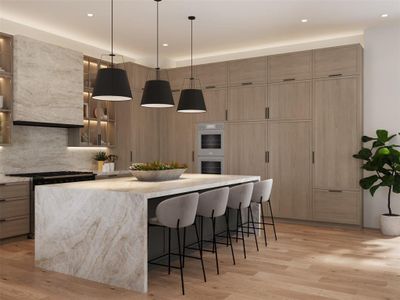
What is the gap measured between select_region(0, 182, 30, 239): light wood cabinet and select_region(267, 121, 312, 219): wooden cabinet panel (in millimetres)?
3740

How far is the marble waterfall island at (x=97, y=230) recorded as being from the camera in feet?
10.7

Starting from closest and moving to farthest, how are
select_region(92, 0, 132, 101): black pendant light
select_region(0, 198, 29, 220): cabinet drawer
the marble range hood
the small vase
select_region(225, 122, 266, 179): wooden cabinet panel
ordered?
1. select_region(92, 0, 132, 101): black pendant light
2. select_region(0, 198, 29, 220): cabinet drawer
3. the marble range hood
4. select_region(225, 122, 266, 179): wooden cabinet panel
5. the small vase

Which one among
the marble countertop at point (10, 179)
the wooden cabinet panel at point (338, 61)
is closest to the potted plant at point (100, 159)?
the marble countertop at point (10, 179)

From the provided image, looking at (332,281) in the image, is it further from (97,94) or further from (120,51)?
(120,51)

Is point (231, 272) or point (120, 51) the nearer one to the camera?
point (231, 272)

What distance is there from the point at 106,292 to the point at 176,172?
64.2 inches

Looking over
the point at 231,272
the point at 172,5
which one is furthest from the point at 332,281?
the point at 172,5

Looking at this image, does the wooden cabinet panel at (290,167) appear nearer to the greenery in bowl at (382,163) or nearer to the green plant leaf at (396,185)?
the greenery in bowl at (382,163)

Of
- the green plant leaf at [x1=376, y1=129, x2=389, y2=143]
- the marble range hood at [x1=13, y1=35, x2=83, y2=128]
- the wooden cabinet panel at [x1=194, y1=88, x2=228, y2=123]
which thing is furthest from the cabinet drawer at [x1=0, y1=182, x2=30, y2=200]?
the green plant leaf at [x1=376, y1=129, x2=389, y2=143]

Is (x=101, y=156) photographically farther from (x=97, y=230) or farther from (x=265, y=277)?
(x=265, y=277)

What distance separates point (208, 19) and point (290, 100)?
187 centimetres

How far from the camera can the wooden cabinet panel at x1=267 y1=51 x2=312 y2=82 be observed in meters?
6.17

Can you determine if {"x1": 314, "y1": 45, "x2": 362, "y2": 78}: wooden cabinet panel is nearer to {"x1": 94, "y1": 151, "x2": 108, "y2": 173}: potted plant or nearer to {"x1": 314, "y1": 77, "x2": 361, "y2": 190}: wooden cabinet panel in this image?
{"x1": 314, "y1": 77, "x2": 361, "y2": 190}: wooden cabinet panel

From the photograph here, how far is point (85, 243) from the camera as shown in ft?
11.7
